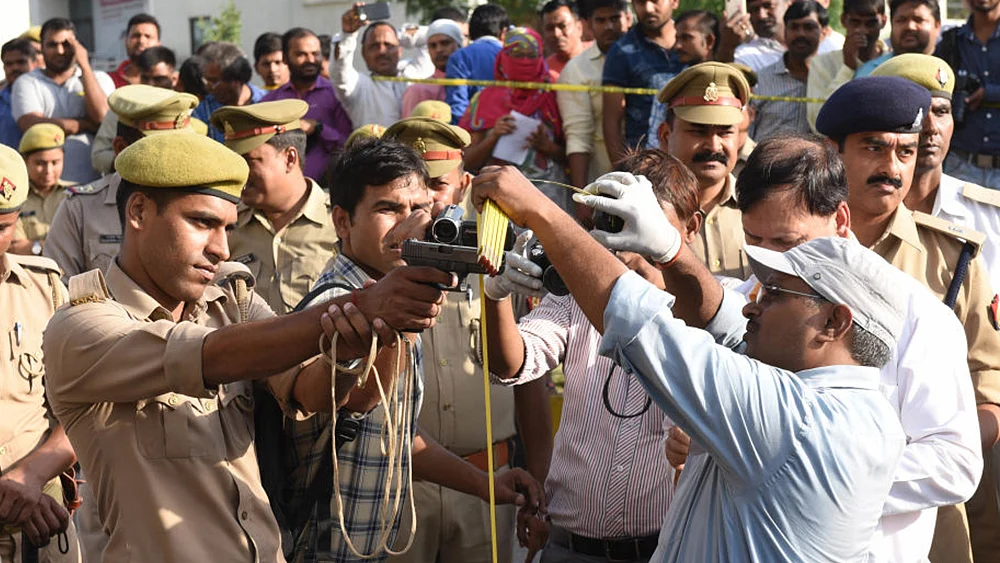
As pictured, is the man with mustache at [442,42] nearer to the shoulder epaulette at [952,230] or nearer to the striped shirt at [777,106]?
the striped shirt at [777,106]

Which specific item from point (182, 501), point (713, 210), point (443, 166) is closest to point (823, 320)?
point (182, 501)

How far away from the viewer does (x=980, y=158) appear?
7.02m

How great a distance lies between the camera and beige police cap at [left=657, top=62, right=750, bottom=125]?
17.6ft

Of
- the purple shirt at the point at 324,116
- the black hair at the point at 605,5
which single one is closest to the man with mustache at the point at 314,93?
the purple shirt at the point at 324,116

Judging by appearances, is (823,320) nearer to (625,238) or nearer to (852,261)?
(852,261)

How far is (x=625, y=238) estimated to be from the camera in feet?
9.11

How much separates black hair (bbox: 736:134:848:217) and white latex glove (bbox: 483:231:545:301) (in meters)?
1.11

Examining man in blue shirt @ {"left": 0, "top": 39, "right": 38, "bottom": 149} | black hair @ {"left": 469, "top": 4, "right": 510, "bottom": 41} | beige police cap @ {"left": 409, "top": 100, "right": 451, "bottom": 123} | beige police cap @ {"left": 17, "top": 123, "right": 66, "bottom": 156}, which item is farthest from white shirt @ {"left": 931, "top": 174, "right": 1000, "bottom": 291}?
man in blue shirt @ {"left": 0, "top": 39, "right": 38, "bottom": 149}

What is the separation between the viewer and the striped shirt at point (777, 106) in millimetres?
7879

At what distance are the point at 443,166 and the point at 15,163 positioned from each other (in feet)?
6.06

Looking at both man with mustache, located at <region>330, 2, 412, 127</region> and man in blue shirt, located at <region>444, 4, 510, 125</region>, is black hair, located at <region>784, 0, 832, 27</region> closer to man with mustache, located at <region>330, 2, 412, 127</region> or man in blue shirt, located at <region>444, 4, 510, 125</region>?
man in blue shirt, located at <region>444, 4, 510, 125</region>

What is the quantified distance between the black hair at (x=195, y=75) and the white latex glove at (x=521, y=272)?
279 inches

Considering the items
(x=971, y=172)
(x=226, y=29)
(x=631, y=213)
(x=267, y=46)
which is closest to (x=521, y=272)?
(x=631, y=213)

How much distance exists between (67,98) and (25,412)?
19.6 ft
